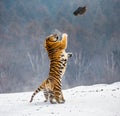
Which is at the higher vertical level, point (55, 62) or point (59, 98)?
point (55, 62)

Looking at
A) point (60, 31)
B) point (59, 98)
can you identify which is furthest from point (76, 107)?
point (60, 31)

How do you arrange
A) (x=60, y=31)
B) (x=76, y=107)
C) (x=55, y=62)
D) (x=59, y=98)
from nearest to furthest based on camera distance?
1. (x=76, y=107)
2. (x=59, y=98)
3. (x=55, y=62)
4. (x=60, y=31)

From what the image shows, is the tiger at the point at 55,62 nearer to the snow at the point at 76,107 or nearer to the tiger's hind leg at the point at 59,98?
the tiger's hind leg at the point at 59,98

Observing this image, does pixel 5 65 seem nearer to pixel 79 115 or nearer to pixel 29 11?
pixel 29 11

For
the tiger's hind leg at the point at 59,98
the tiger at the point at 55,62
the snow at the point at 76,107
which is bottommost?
the snow at the point at 76,107

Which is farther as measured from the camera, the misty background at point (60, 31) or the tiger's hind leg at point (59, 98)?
the misty background at point (60, 31)

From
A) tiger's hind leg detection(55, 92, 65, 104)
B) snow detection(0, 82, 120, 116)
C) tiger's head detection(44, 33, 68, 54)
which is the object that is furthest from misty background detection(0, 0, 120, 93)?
tiger's hind leg detection(55, 92, 65, 104)

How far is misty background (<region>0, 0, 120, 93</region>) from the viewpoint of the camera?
39.6 ft

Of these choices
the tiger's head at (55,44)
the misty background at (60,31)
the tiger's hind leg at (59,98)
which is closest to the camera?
the tiger's hind leg at (59,98)

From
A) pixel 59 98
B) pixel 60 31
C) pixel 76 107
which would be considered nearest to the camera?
pixel 76 107

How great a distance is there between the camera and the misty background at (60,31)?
12.1m

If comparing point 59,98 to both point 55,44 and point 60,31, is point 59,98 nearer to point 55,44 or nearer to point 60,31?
point 55,44

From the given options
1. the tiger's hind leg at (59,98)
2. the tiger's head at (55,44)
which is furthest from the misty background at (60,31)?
the tiger's hind leg at (59,98)

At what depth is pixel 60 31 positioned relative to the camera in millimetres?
12125
